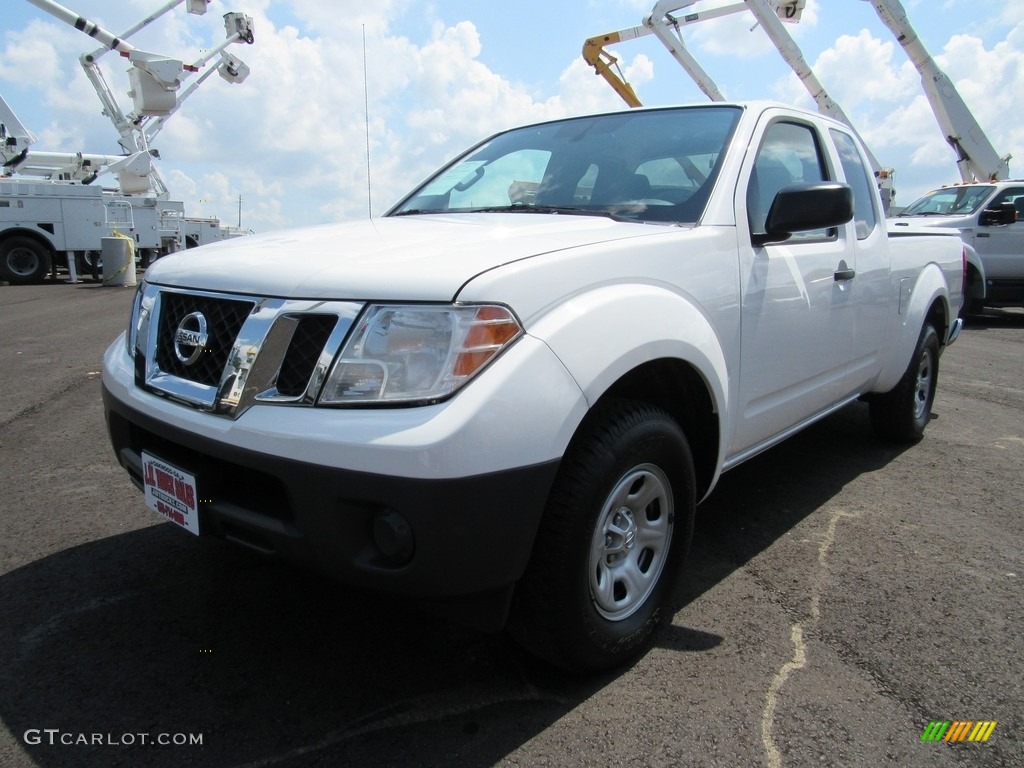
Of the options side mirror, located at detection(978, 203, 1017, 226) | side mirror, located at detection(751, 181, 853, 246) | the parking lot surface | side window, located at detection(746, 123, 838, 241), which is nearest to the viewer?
the parking lot surface

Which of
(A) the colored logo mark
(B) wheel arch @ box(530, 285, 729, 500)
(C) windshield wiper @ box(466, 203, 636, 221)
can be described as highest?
(C) windshield wiper @ box(466, 203, 636, 221)

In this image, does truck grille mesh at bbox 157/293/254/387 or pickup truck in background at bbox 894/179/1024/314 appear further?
pickup truck in background at bbox 894/179/1024/314

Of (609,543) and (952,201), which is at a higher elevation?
(952,201)

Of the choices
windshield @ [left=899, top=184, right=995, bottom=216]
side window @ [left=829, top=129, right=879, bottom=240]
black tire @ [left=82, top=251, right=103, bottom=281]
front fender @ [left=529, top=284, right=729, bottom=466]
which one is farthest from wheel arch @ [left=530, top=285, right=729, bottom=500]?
black tire @ [left=82, top=251, right=103, bottom=281]

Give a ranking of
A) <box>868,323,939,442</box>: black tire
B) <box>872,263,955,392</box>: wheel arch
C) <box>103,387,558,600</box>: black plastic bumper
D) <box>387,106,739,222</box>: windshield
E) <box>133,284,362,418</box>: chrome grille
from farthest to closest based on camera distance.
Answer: <box>868,323,939,442</box>: black tire
<box>872,263,955,392</box>: wheel arch
<box>387,106,739,222</box>: windshield
<box>133,284,362,418</box>: chrome grille
<box>103,387,558,600</box>: black plastic bumper

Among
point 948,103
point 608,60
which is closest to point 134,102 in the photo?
point 608,60

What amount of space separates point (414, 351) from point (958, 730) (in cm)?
177

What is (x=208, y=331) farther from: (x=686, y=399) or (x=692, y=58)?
(x=692, y=58)

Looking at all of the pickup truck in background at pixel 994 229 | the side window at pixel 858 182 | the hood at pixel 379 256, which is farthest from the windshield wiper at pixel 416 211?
the pickup truck in background at pixel 994 229

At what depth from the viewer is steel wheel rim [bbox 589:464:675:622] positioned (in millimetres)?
2070

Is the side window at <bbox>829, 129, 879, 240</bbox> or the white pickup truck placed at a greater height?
the side window at <bbox>829, 129, 879, 240</bbox>

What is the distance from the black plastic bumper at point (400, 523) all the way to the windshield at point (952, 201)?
478 inches

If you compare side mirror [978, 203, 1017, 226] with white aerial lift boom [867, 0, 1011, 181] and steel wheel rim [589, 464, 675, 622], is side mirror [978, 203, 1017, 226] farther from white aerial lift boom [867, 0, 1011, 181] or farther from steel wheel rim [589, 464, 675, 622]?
steel wheel rim [589, 464, 675, 622]

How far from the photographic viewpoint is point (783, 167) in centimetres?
313
